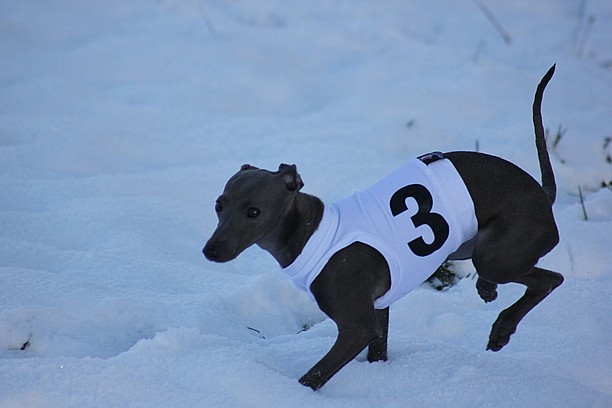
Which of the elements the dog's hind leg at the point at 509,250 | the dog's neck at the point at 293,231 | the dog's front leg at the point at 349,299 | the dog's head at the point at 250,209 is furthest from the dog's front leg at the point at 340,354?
the dog's hind leg at the point at 509,250

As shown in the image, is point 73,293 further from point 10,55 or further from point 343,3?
point 343,3

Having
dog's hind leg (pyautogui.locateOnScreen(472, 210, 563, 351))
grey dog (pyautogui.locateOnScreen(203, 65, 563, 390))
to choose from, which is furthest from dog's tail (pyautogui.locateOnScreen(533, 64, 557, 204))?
dog's hind leg (pyautogui.locateOnScreen(472, 210, 563, 351))

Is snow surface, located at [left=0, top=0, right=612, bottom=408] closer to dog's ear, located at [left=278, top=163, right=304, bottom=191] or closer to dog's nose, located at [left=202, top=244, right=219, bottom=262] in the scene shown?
dog's nose, located at [left=202, top=244, right=219, bottom=262]

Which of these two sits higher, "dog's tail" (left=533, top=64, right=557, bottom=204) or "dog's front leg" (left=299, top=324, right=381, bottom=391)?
"dog's tail" (left=533, top=64, right=557, bottom=204)

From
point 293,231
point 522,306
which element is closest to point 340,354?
point 293,231

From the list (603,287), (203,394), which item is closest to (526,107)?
(603,287)

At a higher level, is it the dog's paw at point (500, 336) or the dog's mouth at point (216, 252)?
the dog's mouth at point (216, 252)

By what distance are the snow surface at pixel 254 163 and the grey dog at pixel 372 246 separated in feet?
0.69

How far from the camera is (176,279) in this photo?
144 inches

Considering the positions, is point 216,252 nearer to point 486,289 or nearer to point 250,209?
point 250,209

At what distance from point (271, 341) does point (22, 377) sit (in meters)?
0.99

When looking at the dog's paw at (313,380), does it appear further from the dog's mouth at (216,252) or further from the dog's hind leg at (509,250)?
the dog's hind leg at (509,250)

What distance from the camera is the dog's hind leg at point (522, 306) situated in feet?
10.1

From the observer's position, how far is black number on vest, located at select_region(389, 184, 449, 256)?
9.58 feet
